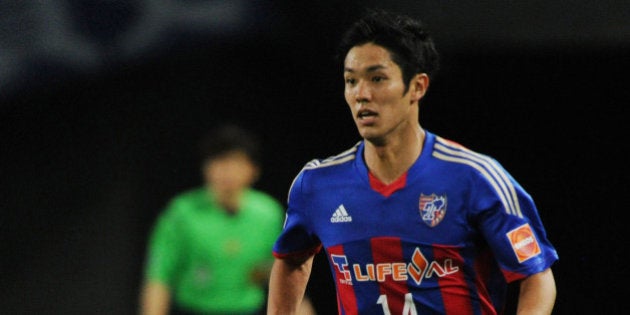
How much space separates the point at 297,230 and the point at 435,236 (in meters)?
0.54

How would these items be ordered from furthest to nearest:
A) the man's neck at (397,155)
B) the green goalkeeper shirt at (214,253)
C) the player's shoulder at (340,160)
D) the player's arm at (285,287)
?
the green goalkeeper shirt at (214,253) < the player's arm at (285,287) < the player's shoulder at (340,160) < the man's neck at (397,155)

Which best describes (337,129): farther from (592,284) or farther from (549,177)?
(592,284)

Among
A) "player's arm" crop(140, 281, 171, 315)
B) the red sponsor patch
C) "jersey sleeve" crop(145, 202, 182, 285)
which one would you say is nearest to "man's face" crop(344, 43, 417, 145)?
the red sponsor patch

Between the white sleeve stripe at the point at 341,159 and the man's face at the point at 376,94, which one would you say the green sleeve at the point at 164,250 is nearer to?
the white sleeve stripe at the point at 341,159

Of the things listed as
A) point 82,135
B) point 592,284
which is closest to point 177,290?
point 82,135

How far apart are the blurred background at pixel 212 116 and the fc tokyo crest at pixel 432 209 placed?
1.64m

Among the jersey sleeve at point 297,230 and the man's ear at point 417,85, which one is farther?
the jersey sleeve at point 297,230

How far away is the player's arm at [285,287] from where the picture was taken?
3.35 m

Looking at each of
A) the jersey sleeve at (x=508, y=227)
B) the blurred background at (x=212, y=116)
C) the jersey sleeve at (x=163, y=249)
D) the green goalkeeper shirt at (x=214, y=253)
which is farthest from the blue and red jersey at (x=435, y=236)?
the blurred background at (x=212, y=116)

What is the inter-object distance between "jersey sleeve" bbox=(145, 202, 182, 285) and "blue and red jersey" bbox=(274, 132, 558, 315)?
137cm

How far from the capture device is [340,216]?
3.11 metres

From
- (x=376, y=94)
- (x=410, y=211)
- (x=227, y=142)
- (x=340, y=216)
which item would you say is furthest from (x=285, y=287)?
(x=227, y=142)

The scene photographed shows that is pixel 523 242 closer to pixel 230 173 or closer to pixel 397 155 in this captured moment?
pixel 397 155

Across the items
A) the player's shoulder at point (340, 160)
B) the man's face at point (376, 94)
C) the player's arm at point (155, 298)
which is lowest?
the player's arm at point (155, 298)
